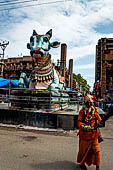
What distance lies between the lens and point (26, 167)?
3.08m

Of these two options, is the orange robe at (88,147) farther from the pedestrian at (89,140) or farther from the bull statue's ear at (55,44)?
the bull statue's ear at (55,44)

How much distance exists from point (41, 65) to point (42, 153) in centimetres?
517

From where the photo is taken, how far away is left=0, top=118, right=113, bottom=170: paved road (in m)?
3.18

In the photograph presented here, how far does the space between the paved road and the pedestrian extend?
0.30 meters

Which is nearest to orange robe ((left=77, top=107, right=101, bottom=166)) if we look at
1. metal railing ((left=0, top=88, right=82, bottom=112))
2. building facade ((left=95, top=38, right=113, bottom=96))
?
metal railing ((left=0, top=88, right=82, bottom=112))

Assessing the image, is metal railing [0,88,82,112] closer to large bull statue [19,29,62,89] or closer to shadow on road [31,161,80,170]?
large bull statue [19,29,62,89]

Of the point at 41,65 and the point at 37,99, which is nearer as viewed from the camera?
the point at 37,99

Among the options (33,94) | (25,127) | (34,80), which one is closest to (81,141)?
(25,127)

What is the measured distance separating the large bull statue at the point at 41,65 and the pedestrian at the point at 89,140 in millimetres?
4792

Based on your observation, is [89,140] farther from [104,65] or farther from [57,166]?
[104,65]

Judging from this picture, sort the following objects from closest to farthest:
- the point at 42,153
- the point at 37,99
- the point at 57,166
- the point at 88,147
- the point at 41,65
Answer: the point at 88,147 → the point at 57,166 → the point at 42,153 → the point at 37,99 → the point at 41,65

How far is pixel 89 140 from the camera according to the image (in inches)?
120

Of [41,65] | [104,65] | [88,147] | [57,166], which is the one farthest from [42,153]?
[104,65]

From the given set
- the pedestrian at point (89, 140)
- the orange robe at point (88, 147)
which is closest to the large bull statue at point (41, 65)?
the pedestrian at point (89, 140)
